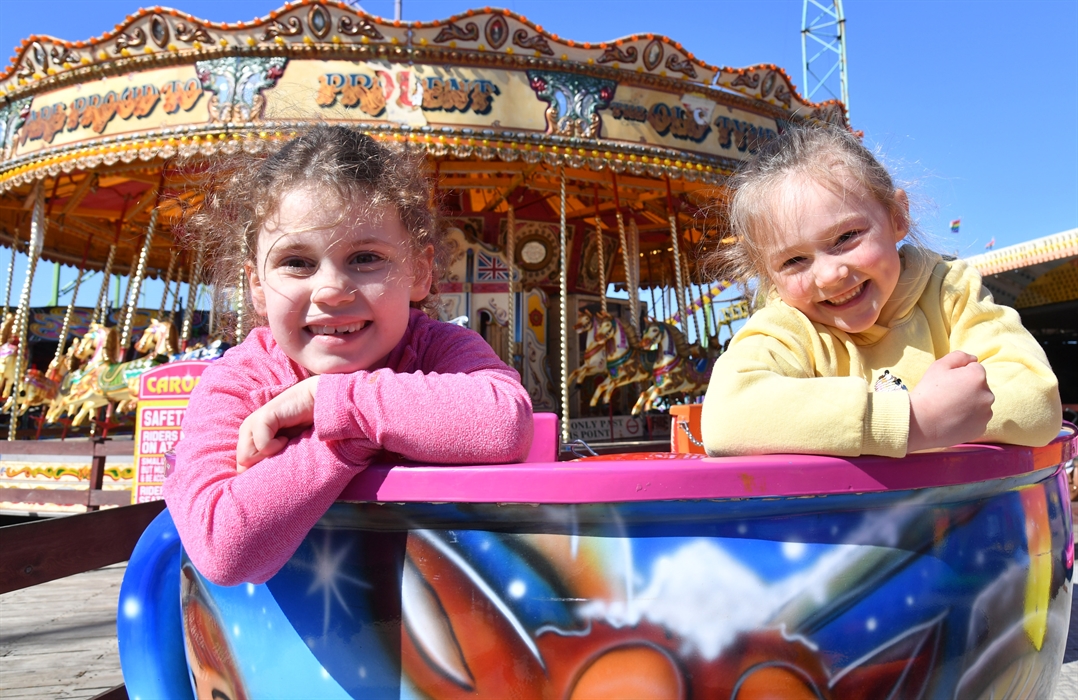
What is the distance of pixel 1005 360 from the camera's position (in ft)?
3.28

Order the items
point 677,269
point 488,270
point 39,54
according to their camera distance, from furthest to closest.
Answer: point 488,270 < point 677,269 < point 39,54

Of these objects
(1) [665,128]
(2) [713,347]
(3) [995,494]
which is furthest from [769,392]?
(2) [713,347]

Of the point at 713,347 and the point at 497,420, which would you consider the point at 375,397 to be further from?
the point at 713,347

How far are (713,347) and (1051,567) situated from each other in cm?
857

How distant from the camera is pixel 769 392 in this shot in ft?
2.85

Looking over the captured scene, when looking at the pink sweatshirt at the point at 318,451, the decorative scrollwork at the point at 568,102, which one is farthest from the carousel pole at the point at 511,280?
the pink sweatshirt at the point at 318,451

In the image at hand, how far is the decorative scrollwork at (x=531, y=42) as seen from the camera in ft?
21.8

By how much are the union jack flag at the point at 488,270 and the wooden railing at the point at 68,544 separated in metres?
6.78

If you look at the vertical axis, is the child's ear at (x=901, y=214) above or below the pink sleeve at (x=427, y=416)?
above

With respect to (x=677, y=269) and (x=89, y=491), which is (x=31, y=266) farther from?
(x=677, y=269)

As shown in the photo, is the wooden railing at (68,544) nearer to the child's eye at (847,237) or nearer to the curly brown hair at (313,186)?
the curly brown hair at (313,186)

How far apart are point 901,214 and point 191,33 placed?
23.5 feet

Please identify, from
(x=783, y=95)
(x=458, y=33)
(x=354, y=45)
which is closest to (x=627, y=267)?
(x=783, y=95)

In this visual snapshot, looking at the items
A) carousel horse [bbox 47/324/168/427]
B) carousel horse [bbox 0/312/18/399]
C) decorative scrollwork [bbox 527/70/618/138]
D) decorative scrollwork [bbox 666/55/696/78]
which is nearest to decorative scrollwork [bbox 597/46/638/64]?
decorative scrollwork [bbox 527/70/618/138]
